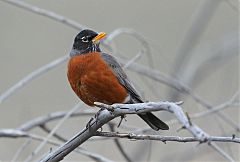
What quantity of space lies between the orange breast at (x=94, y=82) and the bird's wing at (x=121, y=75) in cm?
3

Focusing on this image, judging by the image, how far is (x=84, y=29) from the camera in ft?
14.3

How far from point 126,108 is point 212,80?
4846 mm

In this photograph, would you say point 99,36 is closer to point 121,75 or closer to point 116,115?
point 121,75

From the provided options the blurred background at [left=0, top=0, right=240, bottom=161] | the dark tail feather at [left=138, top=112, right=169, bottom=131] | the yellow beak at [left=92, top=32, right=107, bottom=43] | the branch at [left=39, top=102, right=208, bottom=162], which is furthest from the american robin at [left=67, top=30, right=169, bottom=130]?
the blurred background at [left=0, top=0, right=240, bottom=161]

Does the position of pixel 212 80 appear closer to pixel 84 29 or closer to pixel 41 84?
pixel 41 84

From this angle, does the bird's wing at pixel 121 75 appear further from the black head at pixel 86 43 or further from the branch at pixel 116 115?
the branch at pixel 116 115

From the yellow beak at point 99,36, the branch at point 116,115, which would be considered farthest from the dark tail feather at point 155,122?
the yellow beak at point 99,36

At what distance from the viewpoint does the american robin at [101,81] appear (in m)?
3.85

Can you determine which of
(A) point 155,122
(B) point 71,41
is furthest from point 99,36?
(B) point 71,41

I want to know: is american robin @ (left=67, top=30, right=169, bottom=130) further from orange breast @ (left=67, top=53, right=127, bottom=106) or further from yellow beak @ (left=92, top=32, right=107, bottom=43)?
yellow beak @ (left=92, top=32, right=107, bottom=43)

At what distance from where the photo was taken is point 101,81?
12.8 feet

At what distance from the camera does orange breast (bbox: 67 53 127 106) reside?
12.6 feet

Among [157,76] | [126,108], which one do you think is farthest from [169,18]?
[126,108]

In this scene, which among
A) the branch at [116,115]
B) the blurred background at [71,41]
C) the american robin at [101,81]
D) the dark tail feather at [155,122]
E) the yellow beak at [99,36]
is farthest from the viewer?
the blurred background at [71,41]
